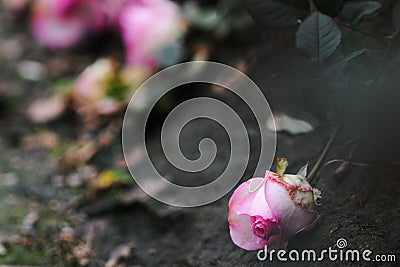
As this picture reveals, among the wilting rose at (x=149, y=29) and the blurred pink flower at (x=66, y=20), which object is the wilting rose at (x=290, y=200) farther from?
the blurred pink flower at (x=66, y=20)

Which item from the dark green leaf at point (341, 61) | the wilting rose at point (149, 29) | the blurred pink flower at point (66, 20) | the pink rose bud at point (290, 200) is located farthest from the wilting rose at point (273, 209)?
the blurred pink flower at point (66, 20)

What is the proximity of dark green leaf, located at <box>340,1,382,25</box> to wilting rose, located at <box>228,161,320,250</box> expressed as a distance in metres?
0.26

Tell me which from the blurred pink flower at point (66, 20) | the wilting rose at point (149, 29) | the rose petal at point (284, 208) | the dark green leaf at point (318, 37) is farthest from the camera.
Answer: the blurred pink flower at point (66, 20)

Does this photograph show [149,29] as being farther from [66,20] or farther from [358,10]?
[358,10]

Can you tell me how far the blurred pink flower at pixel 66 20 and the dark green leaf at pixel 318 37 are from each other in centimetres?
60

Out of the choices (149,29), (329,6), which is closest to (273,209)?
(329,6)

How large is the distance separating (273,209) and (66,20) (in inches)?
30.0

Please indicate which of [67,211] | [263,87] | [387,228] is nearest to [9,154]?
[67,211]

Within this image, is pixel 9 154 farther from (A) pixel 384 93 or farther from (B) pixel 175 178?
(A) pixel 384 93

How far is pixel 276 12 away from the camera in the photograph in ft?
2.93

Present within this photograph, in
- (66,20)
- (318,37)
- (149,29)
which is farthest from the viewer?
(66,20)

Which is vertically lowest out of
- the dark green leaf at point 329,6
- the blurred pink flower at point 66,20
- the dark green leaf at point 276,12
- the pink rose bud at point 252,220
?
the blurred pink flower at point 66,20

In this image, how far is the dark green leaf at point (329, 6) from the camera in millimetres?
855

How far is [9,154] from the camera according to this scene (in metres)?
1.15
